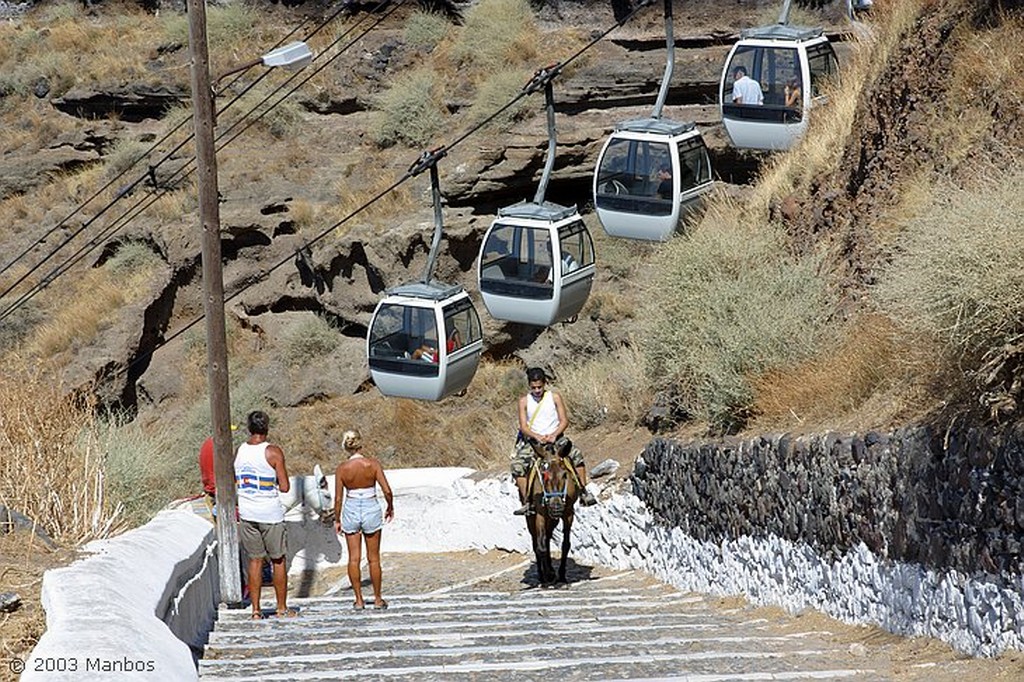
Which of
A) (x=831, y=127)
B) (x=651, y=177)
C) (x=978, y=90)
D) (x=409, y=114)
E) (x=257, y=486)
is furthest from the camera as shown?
(x=409, y=114)

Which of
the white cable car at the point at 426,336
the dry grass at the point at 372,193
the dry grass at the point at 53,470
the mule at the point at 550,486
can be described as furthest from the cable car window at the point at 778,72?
the dry grass at the point at 372,193

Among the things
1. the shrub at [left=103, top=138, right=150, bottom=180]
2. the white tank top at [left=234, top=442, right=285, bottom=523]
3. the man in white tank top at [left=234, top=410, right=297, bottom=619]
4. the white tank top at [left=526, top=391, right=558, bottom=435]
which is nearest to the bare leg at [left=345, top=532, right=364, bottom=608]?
the man in white tank top at [left=234, top=410, right=297, bottom=619]

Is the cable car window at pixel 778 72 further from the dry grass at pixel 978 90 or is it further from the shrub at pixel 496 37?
the shrub at pixel 496 37

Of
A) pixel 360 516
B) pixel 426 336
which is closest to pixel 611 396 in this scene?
pixel 426 336

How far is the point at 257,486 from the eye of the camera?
13.5 meters

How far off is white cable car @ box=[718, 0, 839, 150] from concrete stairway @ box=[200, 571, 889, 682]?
860 cm

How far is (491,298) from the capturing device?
21109 millimetres

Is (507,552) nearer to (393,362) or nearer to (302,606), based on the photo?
(393,362)

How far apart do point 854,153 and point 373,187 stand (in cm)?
1860

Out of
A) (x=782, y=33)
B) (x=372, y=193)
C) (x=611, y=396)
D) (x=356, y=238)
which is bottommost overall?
(x=372, y=193)

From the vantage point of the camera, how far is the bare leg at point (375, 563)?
46.3 ft

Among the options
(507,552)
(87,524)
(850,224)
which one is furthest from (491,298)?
(87,524)

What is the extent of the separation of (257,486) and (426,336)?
6955mm

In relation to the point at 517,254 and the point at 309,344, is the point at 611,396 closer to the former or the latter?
the point at 517,254
